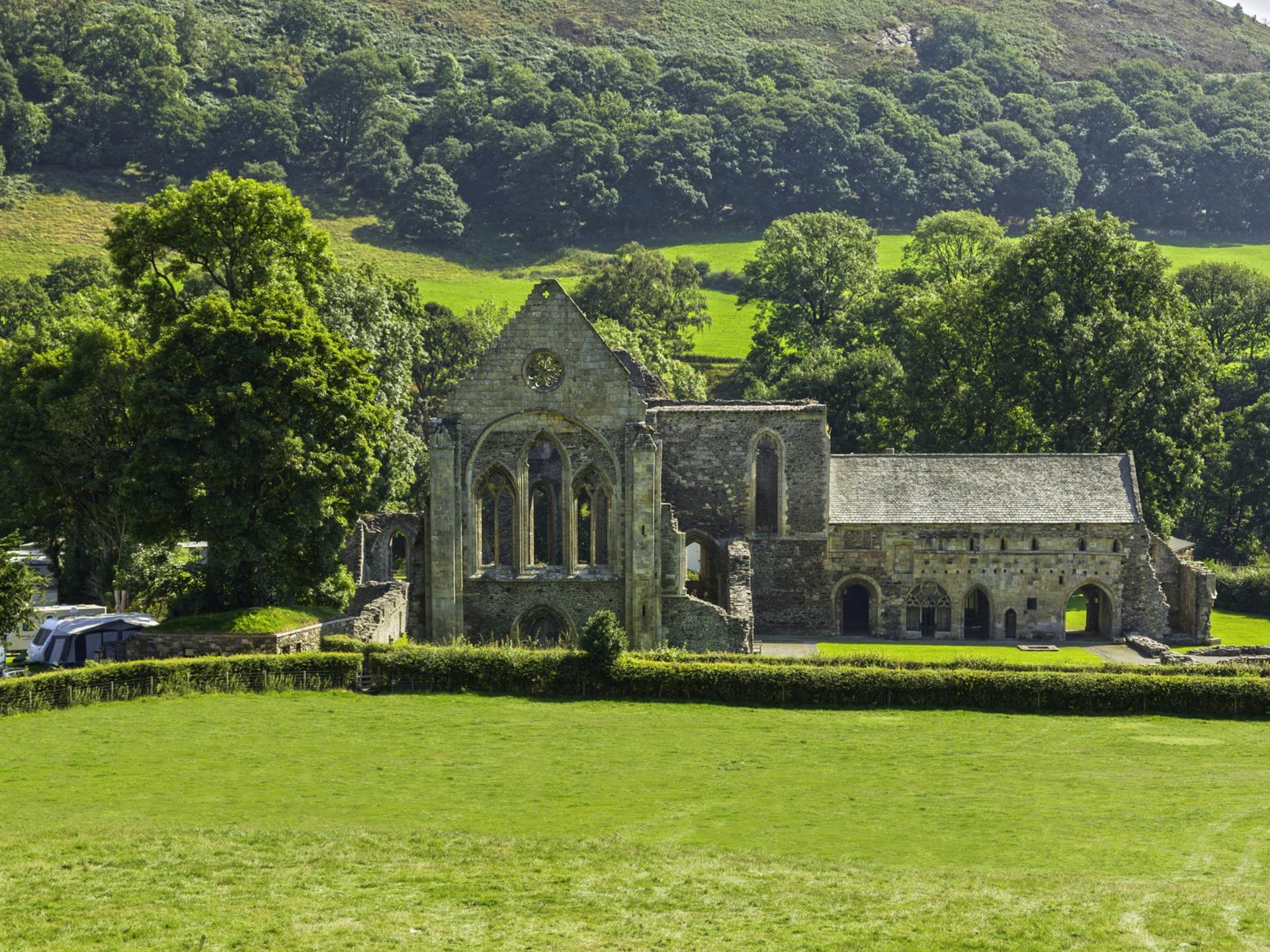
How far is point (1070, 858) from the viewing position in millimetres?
27344

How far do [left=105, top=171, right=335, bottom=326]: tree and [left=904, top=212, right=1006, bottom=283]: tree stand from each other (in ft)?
198

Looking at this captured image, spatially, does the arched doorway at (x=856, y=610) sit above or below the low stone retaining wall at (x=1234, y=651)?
above

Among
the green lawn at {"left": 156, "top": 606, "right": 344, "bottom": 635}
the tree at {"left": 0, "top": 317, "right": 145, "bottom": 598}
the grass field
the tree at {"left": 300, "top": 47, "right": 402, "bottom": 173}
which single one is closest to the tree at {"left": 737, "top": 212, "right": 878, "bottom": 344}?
the grass field

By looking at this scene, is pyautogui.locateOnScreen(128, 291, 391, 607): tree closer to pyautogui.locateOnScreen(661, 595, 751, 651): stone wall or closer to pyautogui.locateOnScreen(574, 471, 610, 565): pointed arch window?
pyautogui.locateOnScreen(574, 471, 610, 565): pointed arch window

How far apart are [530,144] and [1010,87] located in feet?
222

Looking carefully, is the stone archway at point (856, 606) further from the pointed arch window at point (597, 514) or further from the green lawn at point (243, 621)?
the green lawn at point (243, 621)

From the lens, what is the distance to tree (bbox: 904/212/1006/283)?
10881 cm

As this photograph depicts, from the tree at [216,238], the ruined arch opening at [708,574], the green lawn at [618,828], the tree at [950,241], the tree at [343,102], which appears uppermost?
the tree at [343,102]

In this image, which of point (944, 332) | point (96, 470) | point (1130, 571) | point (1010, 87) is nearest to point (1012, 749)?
point (1130, 571)

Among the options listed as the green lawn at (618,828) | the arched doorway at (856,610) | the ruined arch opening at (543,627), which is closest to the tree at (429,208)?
the arched doorway at (856,610)

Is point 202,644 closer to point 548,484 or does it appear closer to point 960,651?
point 548,484

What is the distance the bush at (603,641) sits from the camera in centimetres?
4134

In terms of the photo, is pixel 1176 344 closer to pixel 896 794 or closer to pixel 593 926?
pixel 896 794

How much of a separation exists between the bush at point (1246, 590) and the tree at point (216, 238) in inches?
1551
